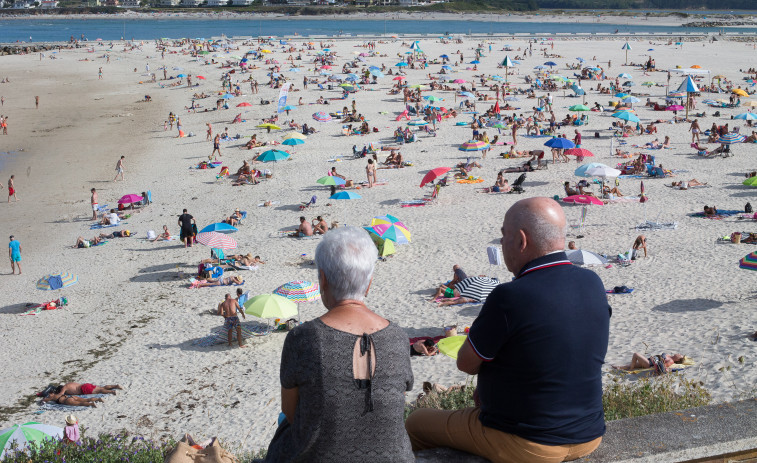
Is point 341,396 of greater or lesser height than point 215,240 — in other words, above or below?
above

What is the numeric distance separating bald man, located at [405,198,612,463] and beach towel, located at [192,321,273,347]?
30.6 ft

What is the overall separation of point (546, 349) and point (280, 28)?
380 feet

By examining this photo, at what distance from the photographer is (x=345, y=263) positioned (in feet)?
8.38

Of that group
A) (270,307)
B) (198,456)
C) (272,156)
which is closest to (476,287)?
(270,307)

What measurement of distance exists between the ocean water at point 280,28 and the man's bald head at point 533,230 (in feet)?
298

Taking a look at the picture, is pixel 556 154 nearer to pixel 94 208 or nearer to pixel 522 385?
pixel 94 208

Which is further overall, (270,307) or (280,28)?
(280,28)

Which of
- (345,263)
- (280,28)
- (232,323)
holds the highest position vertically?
(280,28)

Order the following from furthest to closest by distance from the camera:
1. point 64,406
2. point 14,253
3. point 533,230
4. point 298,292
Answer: point 14,253
point 298,292
point 64,406
point 533,230

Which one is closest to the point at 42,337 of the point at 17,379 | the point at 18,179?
the point at 17,379

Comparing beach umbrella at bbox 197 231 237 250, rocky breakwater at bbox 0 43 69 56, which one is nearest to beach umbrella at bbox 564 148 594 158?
beach umbrella at bbox 197 231 237 250

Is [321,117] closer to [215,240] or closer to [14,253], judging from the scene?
[215,240]

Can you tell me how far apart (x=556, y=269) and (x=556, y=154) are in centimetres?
2136

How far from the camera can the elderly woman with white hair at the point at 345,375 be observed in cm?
244
